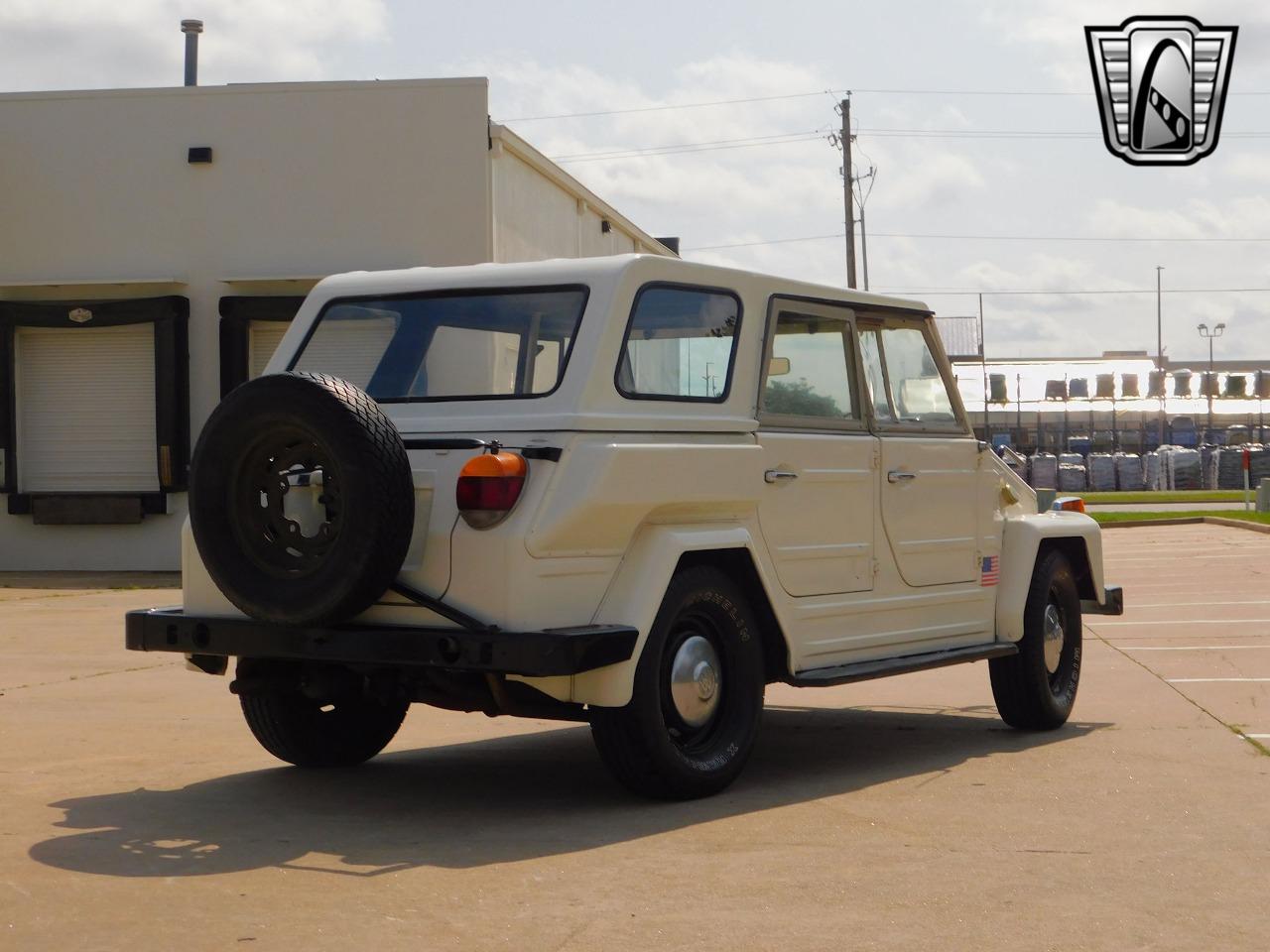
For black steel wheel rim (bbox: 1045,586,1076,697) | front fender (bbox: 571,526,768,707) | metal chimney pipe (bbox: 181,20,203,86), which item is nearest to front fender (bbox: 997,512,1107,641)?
black steel wheel rim (bbox: 1045,586,1076,697)

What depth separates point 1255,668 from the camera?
11328 mm

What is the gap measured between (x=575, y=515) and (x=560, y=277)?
1161mm

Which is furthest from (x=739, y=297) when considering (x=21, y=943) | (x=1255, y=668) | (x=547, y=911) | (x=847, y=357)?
(x=1255, y=668)

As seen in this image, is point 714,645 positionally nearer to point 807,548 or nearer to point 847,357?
point 807,548

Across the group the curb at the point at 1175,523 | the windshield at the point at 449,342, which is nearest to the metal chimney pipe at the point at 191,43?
the curb at the point at 1175,523

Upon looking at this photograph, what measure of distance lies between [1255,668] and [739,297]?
18.8ft

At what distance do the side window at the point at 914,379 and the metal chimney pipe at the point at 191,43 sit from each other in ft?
70.5

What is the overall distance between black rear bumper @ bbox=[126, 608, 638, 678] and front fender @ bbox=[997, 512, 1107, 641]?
9.32 feet

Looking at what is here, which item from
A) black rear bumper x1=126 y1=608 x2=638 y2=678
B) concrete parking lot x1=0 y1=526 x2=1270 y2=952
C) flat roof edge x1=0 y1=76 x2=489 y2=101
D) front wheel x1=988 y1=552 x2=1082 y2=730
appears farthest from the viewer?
flat roof edge x1=0 y1=76 x2=489 y2=101

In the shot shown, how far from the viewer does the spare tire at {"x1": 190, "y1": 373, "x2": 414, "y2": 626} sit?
237 inches

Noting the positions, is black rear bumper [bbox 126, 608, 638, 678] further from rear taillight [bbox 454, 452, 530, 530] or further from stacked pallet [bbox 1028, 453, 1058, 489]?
stacked pallet [bbox 1028, 453, 1058, 489]

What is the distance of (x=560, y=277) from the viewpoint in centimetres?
690

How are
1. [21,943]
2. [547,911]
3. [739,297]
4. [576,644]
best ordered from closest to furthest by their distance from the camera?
[21,943] < [547,911] < [576,644] < [739,297]

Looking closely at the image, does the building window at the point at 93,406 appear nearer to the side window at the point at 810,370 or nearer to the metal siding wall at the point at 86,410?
the metal siding wall at the point at 86,410
